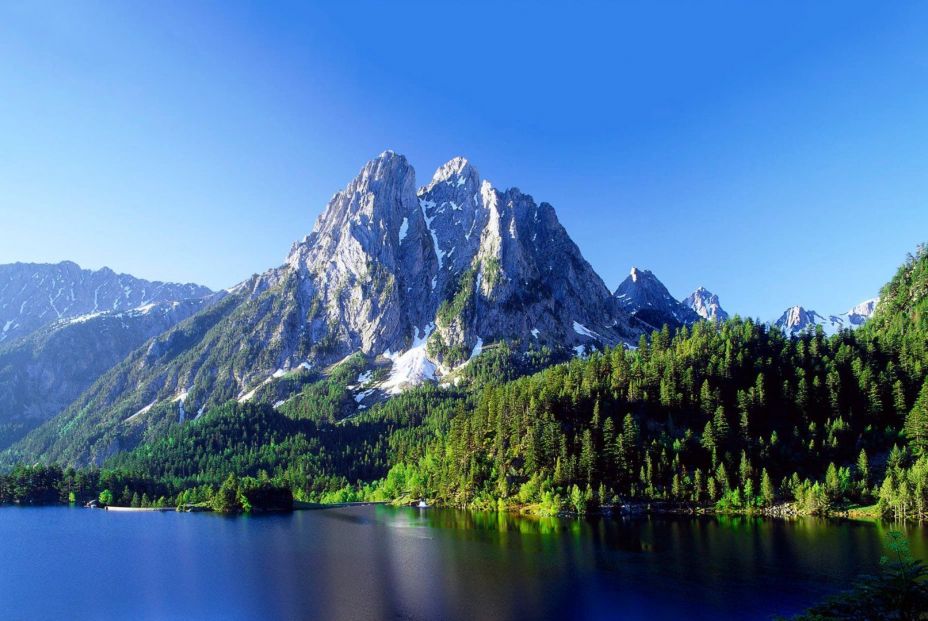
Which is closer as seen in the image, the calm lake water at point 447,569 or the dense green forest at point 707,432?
the calm lake water at point 447,569

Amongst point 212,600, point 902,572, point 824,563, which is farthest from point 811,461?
point 212,600

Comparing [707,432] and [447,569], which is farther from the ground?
[707,432]

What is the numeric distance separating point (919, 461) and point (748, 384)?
4291 cm

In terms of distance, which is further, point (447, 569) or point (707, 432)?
point (707, 432)

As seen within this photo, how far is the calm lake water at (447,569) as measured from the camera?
57.0 meters

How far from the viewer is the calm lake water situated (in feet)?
187

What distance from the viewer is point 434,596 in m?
60.1

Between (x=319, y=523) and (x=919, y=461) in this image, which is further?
(x=319, y=523)

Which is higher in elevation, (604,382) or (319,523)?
(604,382)

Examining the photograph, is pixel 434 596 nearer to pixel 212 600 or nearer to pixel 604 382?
pixel 212 600

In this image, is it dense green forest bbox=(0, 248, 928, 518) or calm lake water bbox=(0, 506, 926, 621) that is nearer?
calm lake water bbox=(0, 506, 926, 621)

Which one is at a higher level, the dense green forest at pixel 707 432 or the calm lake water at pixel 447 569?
the dense green forest at pixel 707 432

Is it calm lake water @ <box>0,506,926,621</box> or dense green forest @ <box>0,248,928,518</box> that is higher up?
dense green forest @ <box>0,248,928,518</box>

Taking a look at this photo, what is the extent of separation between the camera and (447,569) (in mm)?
71688
